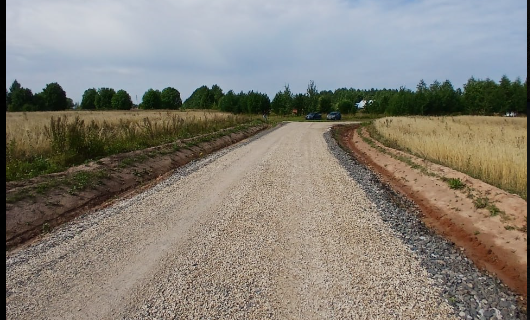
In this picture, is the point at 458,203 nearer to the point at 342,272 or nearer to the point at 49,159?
the point at 342,272

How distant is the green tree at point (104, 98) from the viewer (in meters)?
98.6

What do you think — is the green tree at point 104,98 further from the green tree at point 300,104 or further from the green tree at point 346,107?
the green tree at point 346,107

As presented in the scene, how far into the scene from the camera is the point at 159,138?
20.1 metres

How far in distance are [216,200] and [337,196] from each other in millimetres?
2816

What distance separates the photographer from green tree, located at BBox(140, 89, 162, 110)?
9519cm

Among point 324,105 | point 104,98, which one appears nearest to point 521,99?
point 324,105

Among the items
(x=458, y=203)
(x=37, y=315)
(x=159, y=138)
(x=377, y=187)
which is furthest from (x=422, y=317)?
(x=159, y=138)

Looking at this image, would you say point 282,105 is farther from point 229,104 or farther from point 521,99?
point 521,99

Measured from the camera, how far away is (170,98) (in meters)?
104

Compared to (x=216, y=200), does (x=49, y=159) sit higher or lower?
higher

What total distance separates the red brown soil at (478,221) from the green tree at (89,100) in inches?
4149

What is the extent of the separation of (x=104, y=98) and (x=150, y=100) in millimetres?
13418

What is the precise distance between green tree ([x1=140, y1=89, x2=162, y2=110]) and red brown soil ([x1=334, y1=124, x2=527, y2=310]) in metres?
91.1

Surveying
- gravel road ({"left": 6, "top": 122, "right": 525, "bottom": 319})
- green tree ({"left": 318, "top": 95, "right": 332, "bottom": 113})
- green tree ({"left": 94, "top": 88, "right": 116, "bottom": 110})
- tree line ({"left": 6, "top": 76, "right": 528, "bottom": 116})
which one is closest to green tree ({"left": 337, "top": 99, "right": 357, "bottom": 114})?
tree line ({"left": 6, "top": 76, "right": 528, "bottom": 116})
